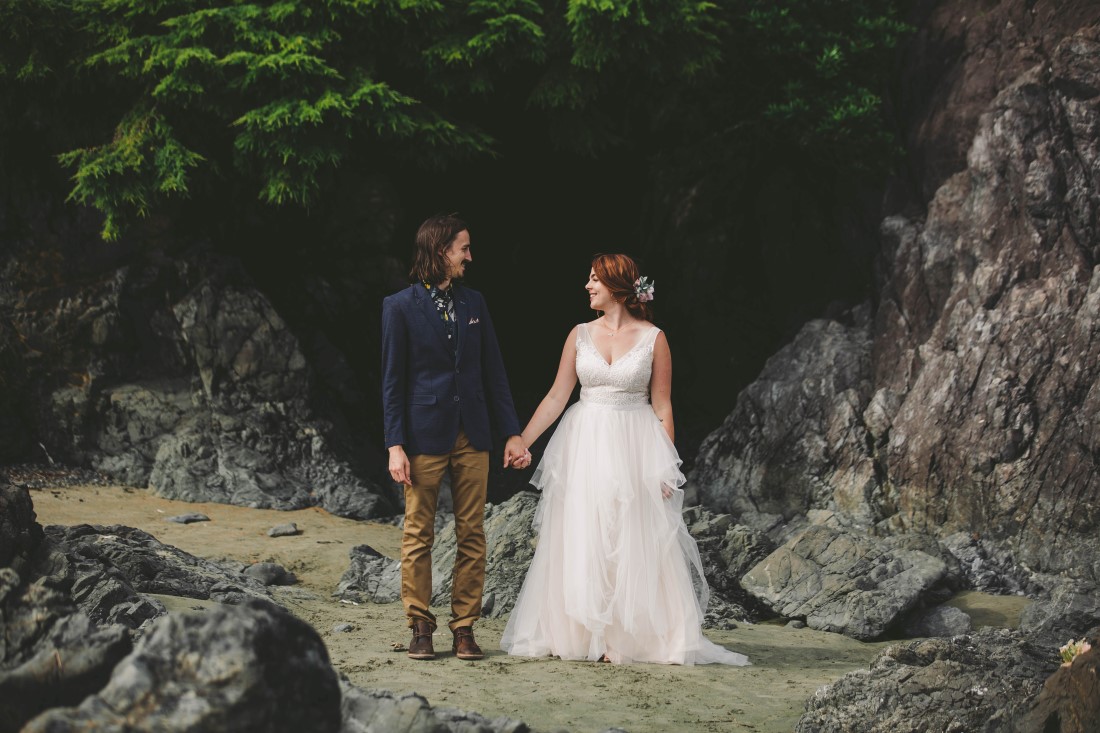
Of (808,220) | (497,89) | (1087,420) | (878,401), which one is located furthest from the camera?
(808,220)

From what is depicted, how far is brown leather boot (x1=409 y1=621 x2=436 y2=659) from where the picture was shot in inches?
Answer: 248

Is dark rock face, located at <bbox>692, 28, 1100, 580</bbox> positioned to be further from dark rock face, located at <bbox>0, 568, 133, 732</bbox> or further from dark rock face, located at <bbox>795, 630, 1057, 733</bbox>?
dark rock face, located at <bbox>0, 568, 133, 732</bbox>

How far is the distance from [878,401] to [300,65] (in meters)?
7.47

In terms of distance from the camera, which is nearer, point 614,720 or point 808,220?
point 614,720

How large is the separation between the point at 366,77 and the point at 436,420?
7.28 meters

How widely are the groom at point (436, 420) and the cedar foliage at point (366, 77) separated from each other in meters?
6.28

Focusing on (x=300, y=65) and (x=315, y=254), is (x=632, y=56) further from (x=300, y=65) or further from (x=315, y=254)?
(x=315, y=254)

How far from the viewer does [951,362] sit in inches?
461

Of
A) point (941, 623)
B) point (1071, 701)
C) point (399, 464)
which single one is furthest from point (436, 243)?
point (941, 623)

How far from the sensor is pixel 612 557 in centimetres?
661

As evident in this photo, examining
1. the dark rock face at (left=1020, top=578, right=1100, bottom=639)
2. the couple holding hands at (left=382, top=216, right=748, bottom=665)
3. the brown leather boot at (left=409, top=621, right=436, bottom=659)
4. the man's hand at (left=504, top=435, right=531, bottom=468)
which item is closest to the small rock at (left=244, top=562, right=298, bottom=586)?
the brown leather boot at (left=409, top=621, right=436, bottom=659)

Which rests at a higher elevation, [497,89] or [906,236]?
[497,89]

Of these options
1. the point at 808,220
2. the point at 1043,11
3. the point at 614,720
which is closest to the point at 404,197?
the point at 808,220

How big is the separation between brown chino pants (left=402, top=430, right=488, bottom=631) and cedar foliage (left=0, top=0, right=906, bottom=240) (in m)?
6.79
